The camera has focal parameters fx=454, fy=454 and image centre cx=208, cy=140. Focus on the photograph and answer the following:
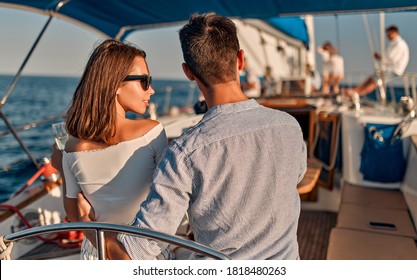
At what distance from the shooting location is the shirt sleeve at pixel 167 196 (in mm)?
1145

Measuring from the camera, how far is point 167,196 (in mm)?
1150

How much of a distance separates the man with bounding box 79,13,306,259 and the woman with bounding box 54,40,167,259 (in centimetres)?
32

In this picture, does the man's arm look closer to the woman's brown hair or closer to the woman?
the woman

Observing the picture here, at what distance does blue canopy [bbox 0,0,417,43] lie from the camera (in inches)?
139

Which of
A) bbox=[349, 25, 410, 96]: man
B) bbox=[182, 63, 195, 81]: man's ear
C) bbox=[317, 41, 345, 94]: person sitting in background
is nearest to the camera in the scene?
bbox=[182, 63, 195, 81]: man's ear

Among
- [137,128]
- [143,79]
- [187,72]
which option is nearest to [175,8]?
[143,79]

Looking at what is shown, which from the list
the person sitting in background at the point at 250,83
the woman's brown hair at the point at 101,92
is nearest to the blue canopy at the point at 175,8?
the woman's brown hair at the point at 101,92

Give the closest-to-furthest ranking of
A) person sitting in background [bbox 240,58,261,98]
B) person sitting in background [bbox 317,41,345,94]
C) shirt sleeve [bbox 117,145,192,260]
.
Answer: shirt sleeve [bbox 117,145,192,260]
person sitting in background [bbox 240,58,261,98]
person sitting in background [bbox 317,41,345,94]

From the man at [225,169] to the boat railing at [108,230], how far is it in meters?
0.03

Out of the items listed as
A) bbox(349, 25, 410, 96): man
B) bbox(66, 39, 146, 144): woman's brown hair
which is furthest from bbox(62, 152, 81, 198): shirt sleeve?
bbox(349, 25, 410, 96): man

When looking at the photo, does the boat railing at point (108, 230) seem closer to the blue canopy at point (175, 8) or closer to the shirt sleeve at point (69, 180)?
the shirt sleeve at point (69, 180)

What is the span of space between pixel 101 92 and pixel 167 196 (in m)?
0.55

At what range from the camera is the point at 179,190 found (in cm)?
115

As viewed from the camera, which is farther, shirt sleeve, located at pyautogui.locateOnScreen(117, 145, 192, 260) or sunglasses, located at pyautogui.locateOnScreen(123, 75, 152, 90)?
sunglasses, located at pyautogui.locateOnScreen(123, 75, 152, 90)
